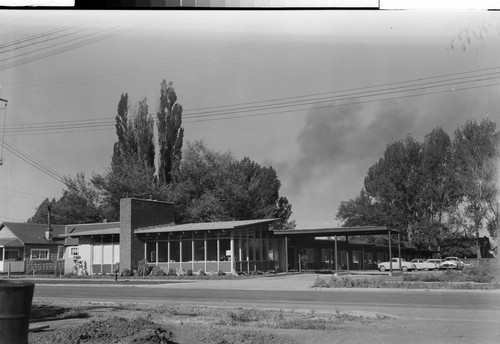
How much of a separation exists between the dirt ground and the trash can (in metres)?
1.00

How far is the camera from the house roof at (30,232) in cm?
4675

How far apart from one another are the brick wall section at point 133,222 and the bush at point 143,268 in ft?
2.51

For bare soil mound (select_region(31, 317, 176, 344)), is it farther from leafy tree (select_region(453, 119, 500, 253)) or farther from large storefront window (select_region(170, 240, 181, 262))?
large storefront window (select_region(170, 240, 181, 262))

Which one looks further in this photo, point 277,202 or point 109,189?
point 277,202

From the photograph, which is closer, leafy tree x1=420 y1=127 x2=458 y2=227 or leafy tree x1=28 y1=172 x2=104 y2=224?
leafy tree x1=420 y1=127 x2=458 y2=227

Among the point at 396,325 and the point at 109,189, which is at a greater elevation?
the point at 109,189

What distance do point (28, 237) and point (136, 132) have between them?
91.4 feet

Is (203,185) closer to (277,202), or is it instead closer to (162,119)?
(277,202)

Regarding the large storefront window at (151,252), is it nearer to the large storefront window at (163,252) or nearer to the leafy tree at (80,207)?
the large storefront window at (163,252)

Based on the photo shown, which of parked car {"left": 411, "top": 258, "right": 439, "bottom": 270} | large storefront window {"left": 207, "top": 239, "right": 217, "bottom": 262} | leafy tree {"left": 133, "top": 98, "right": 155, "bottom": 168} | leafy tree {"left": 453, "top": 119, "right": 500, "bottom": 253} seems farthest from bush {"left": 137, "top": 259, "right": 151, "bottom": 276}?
parked car {"left": 411, "top": 258, "right": 439, "bottom": 270}

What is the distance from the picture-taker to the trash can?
646 centimetres

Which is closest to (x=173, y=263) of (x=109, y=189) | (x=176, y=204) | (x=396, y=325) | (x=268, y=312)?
(x=176, y=204)

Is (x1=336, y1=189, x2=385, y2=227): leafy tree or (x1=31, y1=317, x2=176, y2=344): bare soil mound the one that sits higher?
(x1=336, y1=189, x2=385, y2=227): leafy tree

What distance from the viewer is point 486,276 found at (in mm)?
24453
